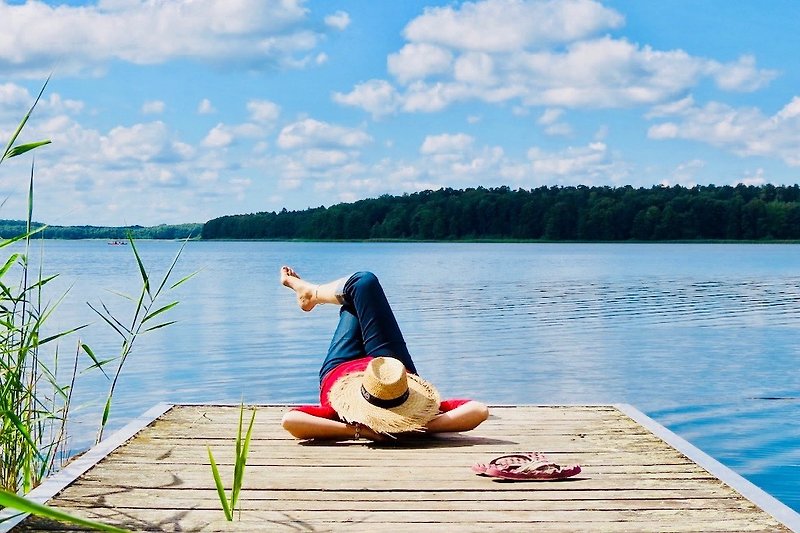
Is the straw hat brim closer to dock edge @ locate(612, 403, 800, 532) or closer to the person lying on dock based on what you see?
the person lying on dock

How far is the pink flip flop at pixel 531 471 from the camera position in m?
3.49

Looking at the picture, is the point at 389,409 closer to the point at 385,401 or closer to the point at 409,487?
the point at 385,401

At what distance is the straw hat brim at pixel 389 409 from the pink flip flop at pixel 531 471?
0.59m

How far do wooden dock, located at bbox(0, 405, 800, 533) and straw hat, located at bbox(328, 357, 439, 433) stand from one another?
0.13 m

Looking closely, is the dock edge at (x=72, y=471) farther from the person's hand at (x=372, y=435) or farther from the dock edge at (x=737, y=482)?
the dock edge at (x=737, y=482)

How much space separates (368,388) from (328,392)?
0.37 metres

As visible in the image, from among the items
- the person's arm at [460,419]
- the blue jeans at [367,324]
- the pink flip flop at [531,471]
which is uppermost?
the blue jeans at [367,324]

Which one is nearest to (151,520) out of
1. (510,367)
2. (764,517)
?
(764,517)

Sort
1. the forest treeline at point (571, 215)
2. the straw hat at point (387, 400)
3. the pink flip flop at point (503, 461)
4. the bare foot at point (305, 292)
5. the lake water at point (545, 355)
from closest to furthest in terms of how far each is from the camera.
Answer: the pink flip flop at point (503, 461)
the straw hat at point (387, 400)
the bare foot at point (305, 292)
the lake water at point (545, 355)
the forest treeline at point (571, 215)

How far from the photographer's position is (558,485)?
345 centimetres

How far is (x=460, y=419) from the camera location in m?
4.26

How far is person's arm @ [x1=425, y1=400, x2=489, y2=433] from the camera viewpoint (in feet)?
13.9

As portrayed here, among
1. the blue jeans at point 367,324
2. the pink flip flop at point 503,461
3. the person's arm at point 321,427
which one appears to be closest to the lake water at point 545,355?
the person's arm at point 321,427

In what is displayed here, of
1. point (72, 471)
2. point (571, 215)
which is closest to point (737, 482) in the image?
point (72, 471)
